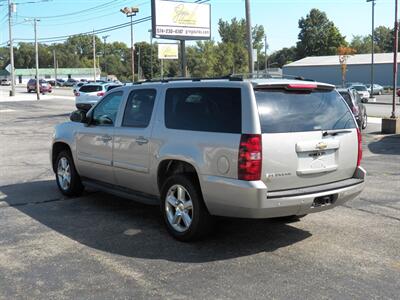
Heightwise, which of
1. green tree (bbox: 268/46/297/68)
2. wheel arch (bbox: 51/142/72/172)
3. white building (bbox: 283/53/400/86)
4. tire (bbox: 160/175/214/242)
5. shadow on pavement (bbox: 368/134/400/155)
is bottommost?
shadow on pavement (bbox: 368/134/400/155)

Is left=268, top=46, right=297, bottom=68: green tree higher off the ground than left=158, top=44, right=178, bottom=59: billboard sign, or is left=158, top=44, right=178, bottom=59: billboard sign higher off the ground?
left=268, top=46, right=297, bottom=68: green tree

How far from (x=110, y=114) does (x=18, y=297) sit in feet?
10.8

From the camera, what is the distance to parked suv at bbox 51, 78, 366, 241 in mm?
5000

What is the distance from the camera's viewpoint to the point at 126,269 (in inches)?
191

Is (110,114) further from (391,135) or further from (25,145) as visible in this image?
(391,135)

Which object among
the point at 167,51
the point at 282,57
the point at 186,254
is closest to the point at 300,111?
the point at 186,254

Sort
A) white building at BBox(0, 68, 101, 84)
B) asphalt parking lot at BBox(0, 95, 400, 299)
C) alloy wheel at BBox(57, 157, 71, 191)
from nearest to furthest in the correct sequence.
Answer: asphalt parking lot at BBox(0, 95, 400, 299)
alloy wheel at BBox(57, 157, 71, 191)
white building at BBox(0, 68, 101, 84)

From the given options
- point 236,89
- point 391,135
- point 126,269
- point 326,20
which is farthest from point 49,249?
point 326,20

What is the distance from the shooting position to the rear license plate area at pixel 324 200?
5301 mm

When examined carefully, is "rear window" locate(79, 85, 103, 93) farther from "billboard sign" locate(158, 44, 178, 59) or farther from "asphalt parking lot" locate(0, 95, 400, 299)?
"billboard sign" locate(158, 44, 178, 59)

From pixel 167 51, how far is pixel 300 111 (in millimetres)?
64852

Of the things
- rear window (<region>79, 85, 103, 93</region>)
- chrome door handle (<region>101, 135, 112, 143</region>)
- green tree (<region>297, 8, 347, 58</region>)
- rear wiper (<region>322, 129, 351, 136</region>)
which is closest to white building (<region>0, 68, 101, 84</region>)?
green tree (<region>297, 8, 347, 58</region>)

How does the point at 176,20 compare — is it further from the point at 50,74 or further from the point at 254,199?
the point at 50,74

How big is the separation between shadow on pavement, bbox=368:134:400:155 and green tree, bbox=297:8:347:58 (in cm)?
11427
